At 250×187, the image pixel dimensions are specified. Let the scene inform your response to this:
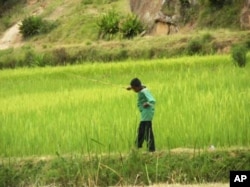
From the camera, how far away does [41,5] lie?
2680 cm

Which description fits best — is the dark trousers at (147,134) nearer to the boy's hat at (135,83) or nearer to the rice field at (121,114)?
the rice field at (121,114)

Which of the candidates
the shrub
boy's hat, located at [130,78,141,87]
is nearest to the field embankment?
boy's hat, located at [130,78,141,87]

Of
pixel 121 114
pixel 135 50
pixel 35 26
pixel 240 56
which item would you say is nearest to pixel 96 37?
pixel 35 26

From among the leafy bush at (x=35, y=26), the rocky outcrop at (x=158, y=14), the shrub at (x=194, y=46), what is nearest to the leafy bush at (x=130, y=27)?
the rocky outcrop at (x=158, y=14)

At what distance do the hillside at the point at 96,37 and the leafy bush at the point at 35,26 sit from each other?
280 mm

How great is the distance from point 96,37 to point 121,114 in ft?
46.5

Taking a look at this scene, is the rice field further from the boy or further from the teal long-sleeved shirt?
the teal long-sleeved shirt

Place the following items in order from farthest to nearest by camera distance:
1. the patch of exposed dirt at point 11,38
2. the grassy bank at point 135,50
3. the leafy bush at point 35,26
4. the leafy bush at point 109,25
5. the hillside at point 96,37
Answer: the patch of exposed dirt at point 11,38
the leafy bush at point 35,26
the leafy bush at point 109,25
the hillside at point 96,37
the grassy bank at point 135,50

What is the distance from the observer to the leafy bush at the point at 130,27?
20.5 meters

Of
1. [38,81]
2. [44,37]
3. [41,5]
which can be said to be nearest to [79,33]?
[44,37]

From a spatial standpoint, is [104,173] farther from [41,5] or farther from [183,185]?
[41,5]

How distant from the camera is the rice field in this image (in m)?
6.15

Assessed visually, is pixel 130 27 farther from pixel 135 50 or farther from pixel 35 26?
pixel 35 26

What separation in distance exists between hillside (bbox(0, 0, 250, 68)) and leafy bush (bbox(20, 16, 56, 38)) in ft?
0.92
